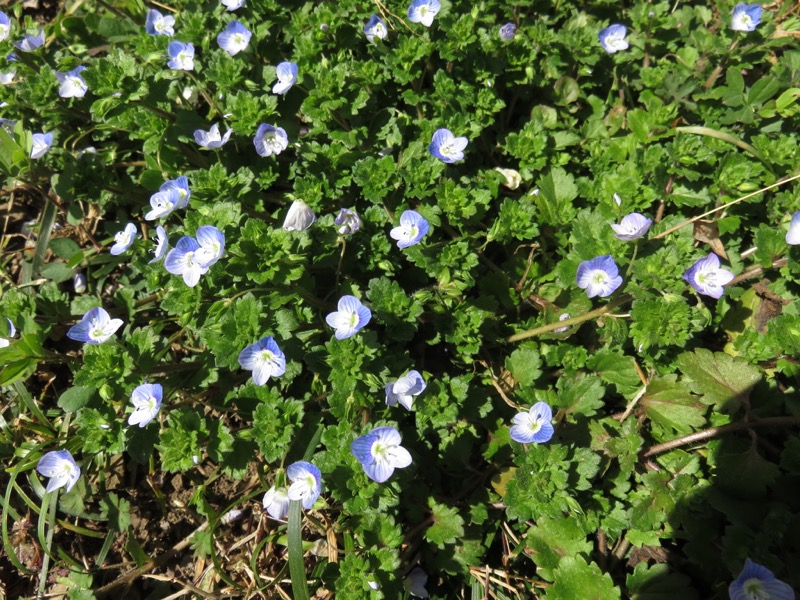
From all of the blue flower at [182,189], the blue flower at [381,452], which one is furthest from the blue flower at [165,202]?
the blue flower at [381,452]

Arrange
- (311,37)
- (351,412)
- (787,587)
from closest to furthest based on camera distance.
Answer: (787,587)
(351,412)
(311,37)

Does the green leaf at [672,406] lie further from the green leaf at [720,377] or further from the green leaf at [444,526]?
the green leaf at [444,526]

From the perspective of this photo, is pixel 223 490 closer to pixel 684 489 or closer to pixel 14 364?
pixel 14 364

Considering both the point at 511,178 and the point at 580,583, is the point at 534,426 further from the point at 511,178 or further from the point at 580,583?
the point at 511,178

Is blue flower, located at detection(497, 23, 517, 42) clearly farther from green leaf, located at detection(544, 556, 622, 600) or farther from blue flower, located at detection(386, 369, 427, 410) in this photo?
green leaf, located at detection(544, 556, 622, 600)

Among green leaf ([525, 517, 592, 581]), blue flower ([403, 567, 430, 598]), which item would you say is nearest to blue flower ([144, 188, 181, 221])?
blue flower ([403, 567, 430, 598])

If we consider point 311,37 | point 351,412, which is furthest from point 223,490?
point 311,37
